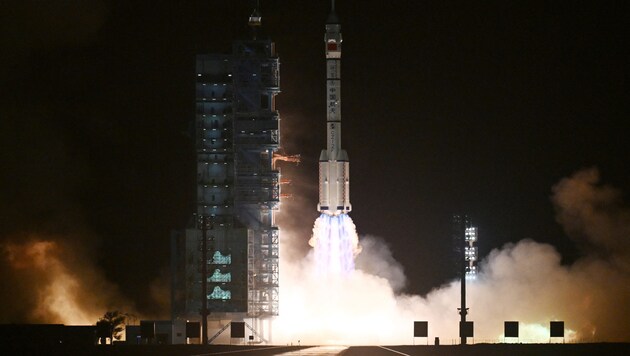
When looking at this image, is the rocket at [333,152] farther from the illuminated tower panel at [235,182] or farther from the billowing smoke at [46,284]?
the billowing smoke at [46,284]

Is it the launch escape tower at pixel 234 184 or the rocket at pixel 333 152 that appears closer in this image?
the rocket at pixel 333 152

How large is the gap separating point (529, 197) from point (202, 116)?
101 feet

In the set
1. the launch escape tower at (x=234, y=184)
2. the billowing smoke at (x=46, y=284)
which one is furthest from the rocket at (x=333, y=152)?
the billowing smoke at (x=46, y=284)

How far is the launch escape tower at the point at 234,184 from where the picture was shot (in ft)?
330

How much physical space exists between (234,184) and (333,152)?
21.7ft

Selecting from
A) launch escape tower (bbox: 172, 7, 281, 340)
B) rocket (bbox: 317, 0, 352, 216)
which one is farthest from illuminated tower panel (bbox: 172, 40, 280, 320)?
A: rocket (bbox: 317, 0, 352, 216)

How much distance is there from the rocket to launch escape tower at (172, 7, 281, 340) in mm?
3193

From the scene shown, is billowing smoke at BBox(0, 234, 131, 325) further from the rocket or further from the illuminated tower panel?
the rocket

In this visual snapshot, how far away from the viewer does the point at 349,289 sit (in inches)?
4122

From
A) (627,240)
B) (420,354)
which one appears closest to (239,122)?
(627,240)

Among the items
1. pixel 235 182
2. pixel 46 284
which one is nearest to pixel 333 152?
pixel 235 182

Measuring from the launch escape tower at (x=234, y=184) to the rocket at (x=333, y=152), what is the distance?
10.5 ft

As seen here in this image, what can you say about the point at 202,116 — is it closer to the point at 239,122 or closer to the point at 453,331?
the point at 239,122

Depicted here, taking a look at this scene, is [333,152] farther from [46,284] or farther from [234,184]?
[46,284]
